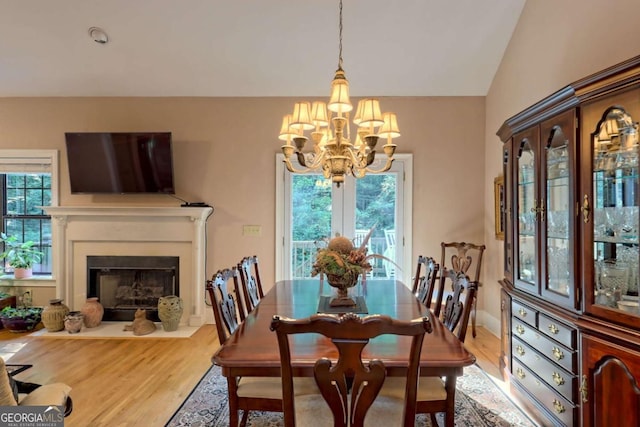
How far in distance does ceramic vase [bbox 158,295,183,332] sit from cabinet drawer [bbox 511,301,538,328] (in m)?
3.37

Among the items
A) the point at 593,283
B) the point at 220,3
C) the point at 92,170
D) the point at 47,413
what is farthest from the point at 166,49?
the point at 593,283

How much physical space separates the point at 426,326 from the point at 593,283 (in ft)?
4.23

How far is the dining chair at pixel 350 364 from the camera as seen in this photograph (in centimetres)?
117

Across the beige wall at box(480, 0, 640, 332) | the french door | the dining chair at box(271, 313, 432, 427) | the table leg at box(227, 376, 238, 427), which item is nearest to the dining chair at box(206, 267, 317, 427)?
the table leg at box(227, 376, 238, 427)

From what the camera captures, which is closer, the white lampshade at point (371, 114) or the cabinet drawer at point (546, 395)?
the cabinet drawer at point (546, 395)

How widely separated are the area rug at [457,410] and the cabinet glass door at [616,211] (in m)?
1.05

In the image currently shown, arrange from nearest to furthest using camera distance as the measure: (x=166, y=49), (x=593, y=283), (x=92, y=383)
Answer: (x=593, y=283) → (x=92, y=383) → (x=166, y=49)

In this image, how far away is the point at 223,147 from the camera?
14.0 feet

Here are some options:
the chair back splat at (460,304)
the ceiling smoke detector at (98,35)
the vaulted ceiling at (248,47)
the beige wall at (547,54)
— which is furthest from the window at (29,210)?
the beige wall at (547,54)

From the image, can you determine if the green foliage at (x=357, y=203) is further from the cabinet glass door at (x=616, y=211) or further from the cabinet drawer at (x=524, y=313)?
the cabinet glass door at (x=616, y=211)

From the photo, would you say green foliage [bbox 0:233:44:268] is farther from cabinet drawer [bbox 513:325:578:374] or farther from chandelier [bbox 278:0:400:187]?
cabinet drawer [bbox 513:325:578:374]

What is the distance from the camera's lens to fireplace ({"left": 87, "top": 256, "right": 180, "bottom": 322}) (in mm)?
4258

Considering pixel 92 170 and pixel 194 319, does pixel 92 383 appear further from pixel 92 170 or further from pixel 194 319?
pixel 92 170

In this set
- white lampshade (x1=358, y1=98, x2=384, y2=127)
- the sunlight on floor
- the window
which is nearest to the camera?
white lampshade (x1=358, y1=98, x2=384, y2=127)
